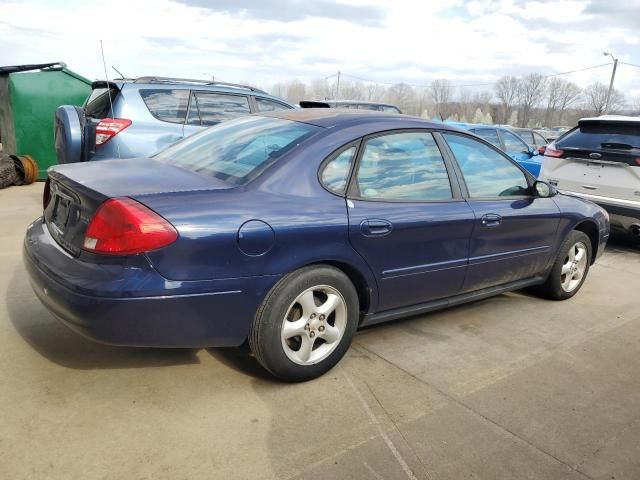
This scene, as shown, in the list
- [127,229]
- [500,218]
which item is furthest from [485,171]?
[127,229]

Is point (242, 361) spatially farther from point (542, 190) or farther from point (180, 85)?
point (180, 85)

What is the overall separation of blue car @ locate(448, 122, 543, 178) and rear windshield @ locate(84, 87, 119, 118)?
5.90m

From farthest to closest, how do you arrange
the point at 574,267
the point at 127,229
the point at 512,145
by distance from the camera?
the point at 512,145, the point at 574,267, the point at 127,229

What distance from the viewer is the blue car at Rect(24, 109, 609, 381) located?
2.44 m

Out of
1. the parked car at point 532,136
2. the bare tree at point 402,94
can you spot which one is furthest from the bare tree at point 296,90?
the parked car at point 532,136

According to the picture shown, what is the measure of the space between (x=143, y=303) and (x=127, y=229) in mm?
347

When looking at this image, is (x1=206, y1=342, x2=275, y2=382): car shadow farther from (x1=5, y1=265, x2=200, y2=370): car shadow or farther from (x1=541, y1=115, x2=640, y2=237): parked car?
(x1=541, y1=115, x2=640, y2=237): parked car

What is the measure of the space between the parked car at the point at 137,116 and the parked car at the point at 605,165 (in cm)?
438

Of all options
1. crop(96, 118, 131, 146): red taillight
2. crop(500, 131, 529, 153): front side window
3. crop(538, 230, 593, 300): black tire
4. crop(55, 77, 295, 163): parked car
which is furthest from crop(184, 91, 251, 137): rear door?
crop(500, 131, 529, 153): front side window

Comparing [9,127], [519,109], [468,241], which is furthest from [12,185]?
[519,109]

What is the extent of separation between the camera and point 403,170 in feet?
11.0

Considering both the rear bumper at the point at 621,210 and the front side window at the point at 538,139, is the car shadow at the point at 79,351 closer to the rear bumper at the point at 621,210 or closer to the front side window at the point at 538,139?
the rear bumper at the point at 621,210

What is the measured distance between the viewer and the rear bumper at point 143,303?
2389 millimetres

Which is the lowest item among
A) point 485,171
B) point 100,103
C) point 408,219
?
point 408,219
